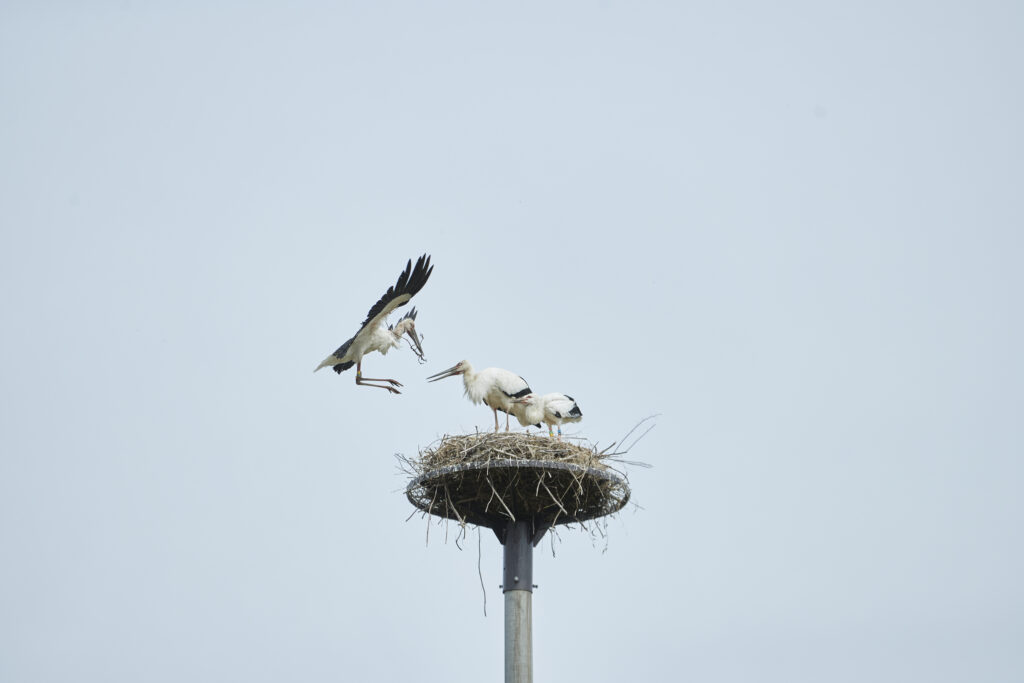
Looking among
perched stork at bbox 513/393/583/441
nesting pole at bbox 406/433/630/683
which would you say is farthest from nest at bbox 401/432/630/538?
perched stork at bbox 513/393/583/441

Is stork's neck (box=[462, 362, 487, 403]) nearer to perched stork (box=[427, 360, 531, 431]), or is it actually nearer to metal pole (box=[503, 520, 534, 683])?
perched stork (box=[427, 360, 531, 431])

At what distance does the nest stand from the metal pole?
0.71 ft

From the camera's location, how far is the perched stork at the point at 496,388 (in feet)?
47.1

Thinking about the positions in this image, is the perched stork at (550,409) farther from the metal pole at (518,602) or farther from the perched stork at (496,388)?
the metal pole at (518,602)

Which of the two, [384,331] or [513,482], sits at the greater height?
[384,331]

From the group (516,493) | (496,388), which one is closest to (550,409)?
(496,388)

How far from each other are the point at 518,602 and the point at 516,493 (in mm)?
1121

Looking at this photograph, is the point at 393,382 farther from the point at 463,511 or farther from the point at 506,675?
the point at 506,675

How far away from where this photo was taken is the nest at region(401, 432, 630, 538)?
1162 centimetres

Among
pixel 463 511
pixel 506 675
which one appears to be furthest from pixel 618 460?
pixel 506 675

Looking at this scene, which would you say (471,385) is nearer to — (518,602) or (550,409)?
(550,409)

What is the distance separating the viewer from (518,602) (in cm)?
1188

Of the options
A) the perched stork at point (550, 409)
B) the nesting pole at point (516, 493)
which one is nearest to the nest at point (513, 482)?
the nesting pole at point (516, 493)

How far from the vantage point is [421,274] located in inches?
512
